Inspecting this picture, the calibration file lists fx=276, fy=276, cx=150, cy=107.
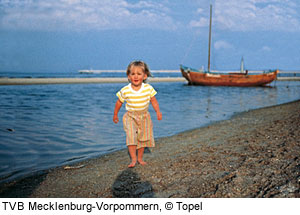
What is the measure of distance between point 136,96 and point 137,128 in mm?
482

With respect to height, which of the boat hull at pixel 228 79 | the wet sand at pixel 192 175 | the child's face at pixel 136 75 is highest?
the child's face at pixel 136 75

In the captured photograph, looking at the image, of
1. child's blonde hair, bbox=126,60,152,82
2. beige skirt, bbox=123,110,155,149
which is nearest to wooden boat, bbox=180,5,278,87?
beige skirt, bbox=123,110,155,149

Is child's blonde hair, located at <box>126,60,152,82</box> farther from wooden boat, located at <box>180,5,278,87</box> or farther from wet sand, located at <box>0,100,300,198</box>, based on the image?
wooden boat, located at <box>180,5,278,87</box>

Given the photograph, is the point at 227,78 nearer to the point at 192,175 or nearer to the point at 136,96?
the point at 136,96

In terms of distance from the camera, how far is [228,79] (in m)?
37.1

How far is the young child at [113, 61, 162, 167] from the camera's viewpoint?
352 cm

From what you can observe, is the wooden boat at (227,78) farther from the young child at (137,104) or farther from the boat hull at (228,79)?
the young child at (137,104)

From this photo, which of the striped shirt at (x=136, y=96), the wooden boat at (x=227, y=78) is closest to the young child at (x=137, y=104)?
the striped shirt at (x=136, y=96)

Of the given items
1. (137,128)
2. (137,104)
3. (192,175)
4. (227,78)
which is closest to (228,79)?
(227,78)

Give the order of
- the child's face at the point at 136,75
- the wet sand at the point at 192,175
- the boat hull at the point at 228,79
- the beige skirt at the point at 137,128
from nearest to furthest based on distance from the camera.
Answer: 1. the wet sand at the point at 192,175
2. the child's face at the point at 136,75
3. the beige skirt at the point at 137,128
4. the boat hull at the point at 228,79

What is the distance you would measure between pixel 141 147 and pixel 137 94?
0.82 meters

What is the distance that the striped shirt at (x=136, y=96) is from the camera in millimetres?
3580
